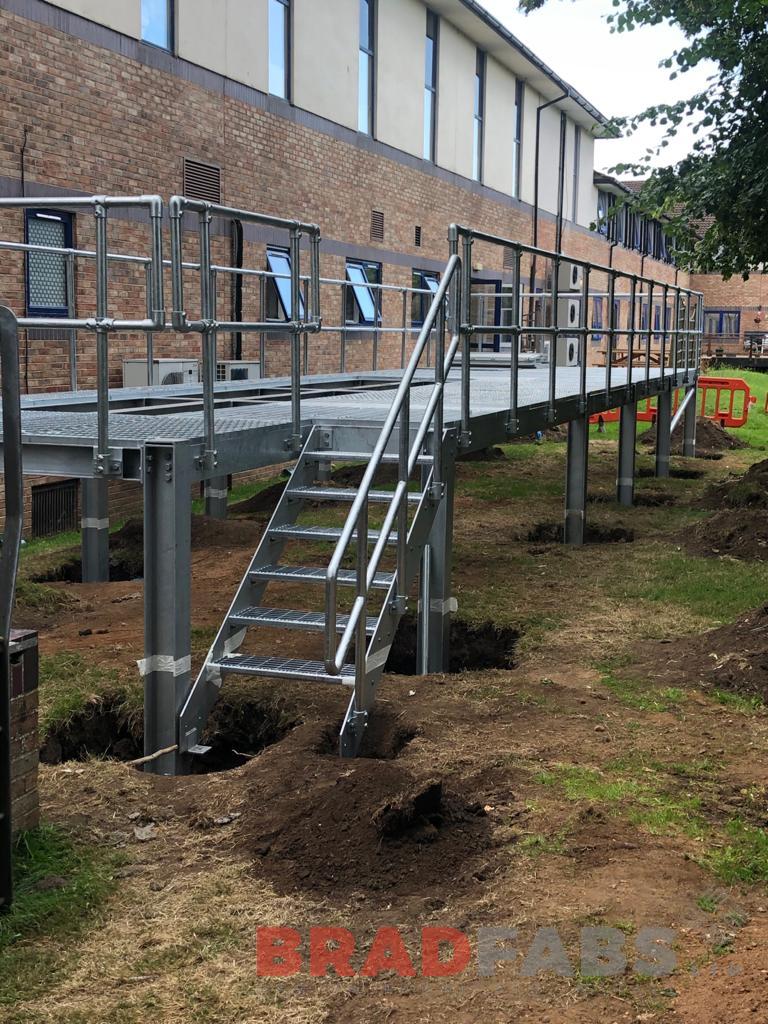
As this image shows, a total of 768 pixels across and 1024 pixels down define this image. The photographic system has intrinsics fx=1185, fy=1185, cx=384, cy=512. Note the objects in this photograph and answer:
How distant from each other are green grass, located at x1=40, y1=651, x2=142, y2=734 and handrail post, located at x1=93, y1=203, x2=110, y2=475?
→ 1.56 metres

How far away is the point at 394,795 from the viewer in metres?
4.94

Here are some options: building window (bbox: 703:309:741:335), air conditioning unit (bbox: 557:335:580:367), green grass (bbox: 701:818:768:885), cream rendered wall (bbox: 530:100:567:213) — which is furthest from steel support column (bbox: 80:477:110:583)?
building window (bbox: 703:309:741:335)

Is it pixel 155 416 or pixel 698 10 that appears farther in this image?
pixel 698 10

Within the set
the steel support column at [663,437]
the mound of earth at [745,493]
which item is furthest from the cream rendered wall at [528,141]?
the mound of earth at [745,493]

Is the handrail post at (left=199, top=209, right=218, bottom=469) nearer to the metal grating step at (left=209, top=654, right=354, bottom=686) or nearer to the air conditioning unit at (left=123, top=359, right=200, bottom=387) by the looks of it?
the metal grating step at (left=209, top=654, right=354, bottom=686)

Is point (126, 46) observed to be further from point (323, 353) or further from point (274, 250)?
point (323, 353)

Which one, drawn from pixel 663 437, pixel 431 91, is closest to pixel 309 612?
pixel 663 437

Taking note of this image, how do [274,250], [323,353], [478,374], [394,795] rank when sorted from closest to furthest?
[394,795] → [478,374] → [274,250] → [323,353]

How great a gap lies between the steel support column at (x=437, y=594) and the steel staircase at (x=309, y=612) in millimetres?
509

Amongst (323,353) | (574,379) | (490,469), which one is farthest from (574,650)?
(323,353)

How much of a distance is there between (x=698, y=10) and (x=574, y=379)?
4455mm

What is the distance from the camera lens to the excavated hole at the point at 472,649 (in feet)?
27.9

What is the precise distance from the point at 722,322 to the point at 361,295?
1626 inches

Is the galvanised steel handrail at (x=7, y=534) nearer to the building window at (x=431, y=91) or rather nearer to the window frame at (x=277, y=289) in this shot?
the window frame at (x=277, y=289)
